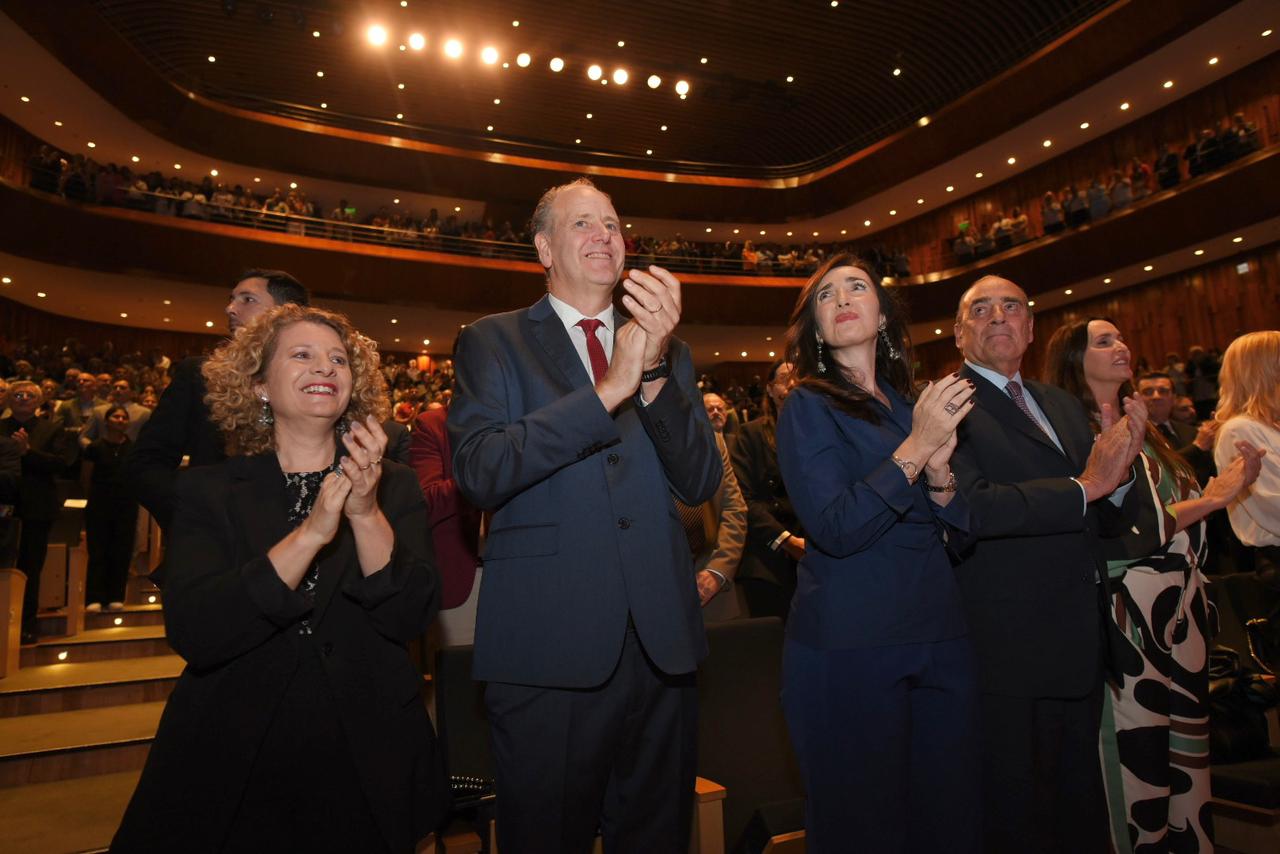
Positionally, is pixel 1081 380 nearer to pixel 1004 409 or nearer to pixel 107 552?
pixel 1004 409

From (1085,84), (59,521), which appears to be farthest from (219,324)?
(1085,84)

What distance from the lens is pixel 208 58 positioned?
551 inches

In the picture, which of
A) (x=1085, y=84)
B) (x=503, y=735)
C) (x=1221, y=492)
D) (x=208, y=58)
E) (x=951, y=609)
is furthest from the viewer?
(x=208, y=58)

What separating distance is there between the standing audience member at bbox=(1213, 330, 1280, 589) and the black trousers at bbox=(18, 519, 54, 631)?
19.0 feet

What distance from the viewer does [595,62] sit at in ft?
47.1

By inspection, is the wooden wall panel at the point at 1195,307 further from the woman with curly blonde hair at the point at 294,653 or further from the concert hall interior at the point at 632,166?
the woman with curly blonde hair at the point at 294,653

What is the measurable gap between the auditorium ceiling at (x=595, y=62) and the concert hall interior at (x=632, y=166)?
61 mm

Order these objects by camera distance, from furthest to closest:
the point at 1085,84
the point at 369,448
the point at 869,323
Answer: the point at 1085,84
the point at 869,323
the point at 369,448

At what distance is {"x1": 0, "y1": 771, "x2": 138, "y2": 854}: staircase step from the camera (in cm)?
256

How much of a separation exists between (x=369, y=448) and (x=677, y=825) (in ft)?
2.94

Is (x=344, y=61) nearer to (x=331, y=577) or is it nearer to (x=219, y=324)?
(x=219, y=324)

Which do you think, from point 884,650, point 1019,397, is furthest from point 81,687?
point 1019,397

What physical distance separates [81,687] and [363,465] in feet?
10.7

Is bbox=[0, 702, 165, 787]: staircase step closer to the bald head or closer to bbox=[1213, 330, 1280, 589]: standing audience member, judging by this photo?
the bald head
